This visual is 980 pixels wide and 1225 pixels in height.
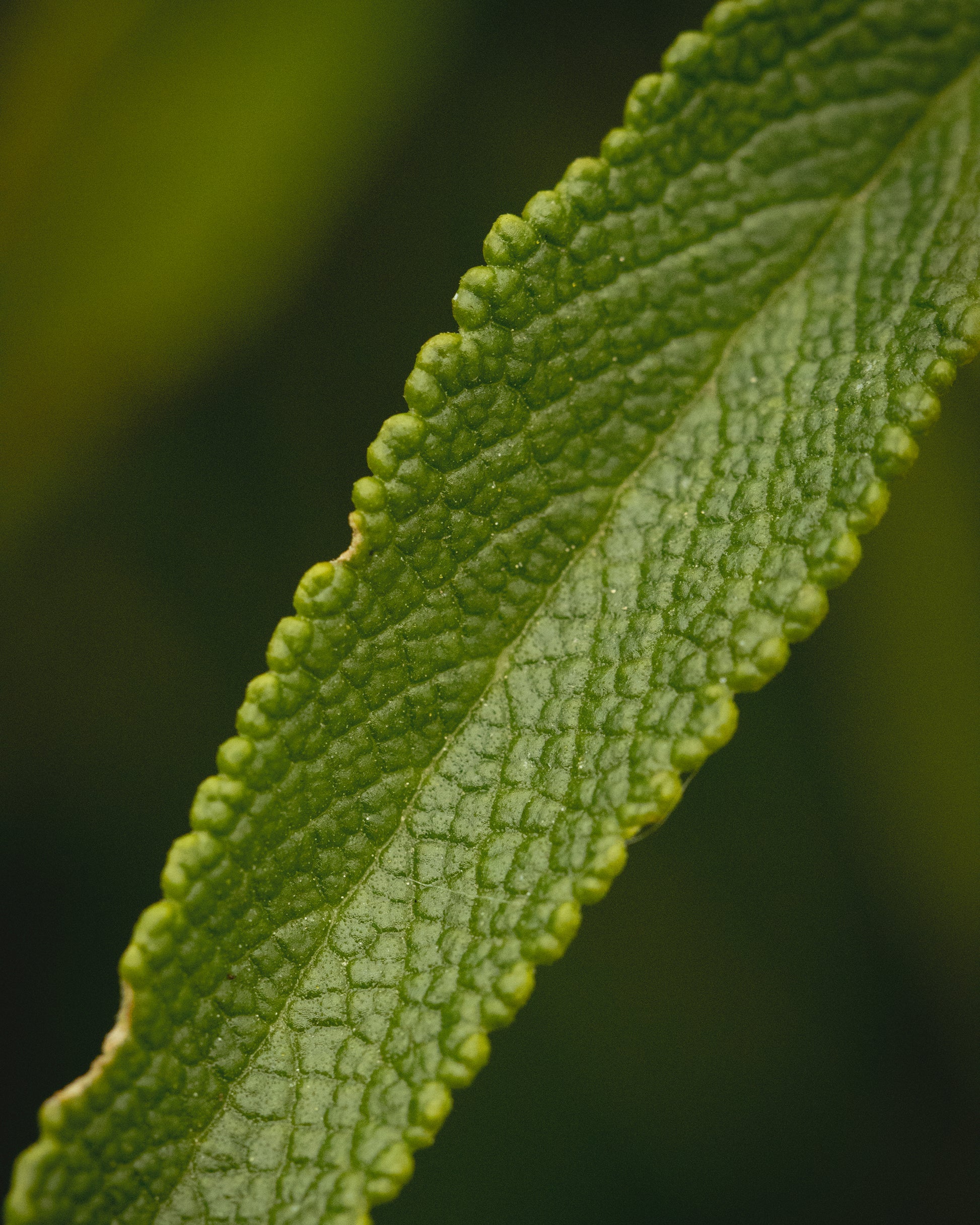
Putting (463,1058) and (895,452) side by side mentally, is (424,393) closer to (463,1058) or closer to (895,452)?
(895,452)

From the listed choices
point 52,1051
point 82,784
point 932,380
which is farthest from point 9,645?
point 932,380

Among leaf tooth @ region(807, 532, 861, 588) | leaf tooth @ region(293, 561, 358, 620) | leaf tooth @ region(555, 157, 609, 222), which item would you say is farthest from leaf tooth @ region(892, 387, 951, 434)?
leaf tooth @ region(293, 561, 358, 620)

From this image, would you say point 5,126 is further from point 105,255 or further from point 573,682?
point 573,682

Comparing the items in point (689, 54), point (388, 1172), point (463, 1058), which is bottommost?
point (388, 1172)

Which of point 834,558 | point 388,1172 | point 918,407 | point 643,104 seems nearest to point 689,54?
point 643,104

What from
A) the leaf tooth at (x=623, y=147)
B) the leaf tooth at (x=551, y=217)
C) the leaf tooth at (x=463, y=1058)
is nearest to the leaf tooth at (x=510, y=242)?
the leaf tooth at (x=551, y=217)

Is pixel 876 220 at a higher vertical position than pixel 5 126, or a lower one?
higher

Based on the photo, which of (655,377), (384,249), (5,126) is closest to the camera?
(655,377)

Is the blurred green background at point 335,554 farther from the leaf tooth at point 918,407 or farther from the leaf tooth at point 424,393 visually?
the leaf tooth at point 424,393

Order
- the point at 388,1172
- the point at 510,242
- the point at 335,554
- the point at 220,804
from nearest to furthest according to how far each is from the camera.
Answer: the point at 388,1172 < the point at 220,804 < the point at 510,242 < the point at 335,554
